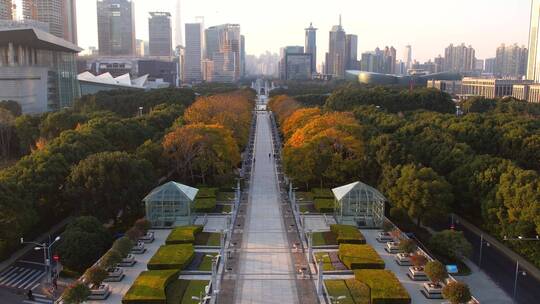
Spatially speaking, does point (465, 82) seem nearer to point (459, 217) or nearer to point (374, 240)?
point (459, 217)

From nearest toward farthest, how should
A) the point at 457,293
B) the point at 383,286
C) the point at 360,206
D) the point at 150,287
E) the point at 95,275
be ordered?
1. the point at 457,293
2. the point at 95,275
3. the point at 150,287
4. the point at 383,286
5. the point at 360,206

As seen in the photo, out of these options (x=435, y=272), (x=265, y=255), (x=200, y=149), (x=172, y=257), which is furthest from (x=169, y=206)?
(x=435, y=272)

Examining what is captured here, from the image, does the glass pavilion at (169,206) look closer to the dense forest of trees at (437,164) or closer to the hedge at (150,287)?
the hedge at (150,287)

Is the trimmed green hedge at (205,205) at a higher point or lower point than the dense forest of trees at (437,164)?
lower

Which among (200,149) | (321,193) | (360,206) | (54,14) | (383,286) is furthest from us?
(54,14)

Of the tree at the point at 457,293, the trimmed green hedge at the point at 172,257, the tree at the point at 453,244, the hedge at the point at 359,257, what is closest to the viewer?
the tree at the point at 457,293

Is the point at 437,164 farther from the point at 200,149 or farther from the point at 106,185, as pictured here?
the point at 106,185

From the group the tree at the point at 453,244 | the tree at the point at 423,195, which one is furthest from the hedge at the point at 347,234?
the tree at the point at 453,244
